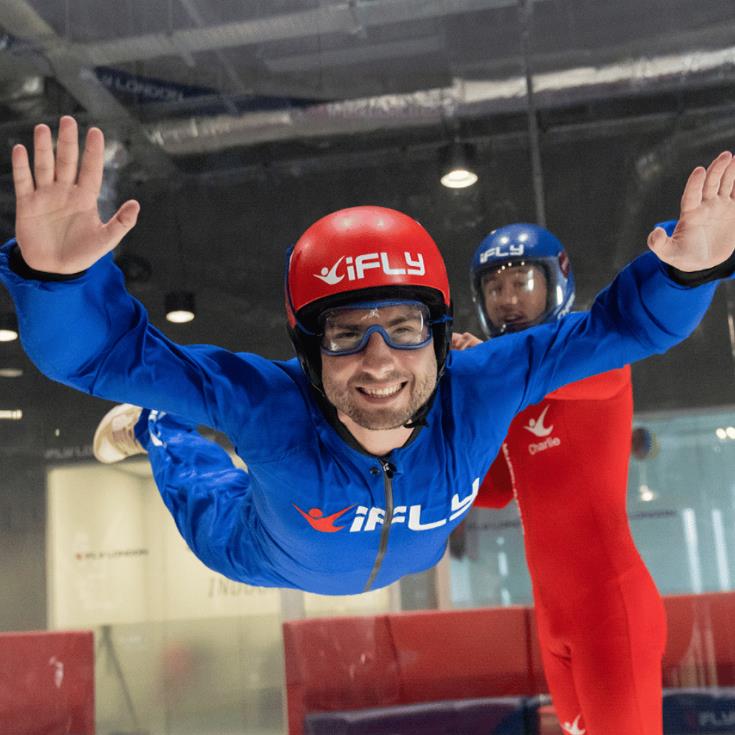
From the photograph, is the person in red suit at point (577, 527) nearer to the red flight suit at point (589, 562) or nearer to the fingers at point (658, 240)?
the red flight suit at point (589, 562)

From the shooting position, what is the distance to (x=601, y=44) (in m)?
4.40

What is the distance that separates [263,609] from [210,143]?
2316 mm

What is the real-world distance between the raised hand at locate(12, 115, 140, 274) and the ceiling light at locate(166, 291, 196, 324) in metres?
3.06

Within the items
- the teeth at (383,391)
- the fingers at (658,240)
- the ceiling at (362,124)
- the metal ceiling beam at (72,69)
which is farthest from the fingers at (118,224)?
the metal ceiling beam at (72,69)

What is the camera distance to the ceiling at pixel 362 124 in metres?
4.28

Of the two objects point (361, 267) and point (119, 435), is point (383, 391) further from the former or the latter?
point (119, 435)

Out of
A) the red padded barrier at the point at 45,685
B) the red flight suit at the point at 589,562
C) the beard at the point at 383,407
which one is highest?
the beard at the point at 383,407

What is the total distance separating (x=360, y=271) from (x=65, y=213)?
49 centimetres

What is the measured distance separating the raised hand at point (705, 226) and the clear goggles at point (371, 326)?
415mm

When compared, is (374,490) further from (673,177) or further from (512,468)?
(673,177)

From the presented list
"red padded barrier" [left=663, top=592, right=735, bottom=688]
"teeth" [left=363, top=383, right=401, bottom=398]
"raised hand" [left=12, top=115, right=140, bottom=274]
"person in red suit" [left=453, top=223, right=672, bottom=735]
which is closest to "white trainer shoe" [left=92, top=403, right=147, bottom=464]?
"person in red suit" [left=453, top=223, right=672, bottom=735]

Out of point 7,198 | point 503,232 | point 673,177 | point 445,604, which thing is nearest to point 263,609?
point 445,604

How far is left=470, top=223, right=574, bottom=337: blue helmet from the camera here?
93.9 inches

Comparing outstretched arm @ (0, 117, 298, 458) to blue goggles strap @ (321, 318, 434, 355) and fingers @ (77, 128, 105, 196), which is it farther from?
blue goggles strap @ (321, 318, 434, 355)
